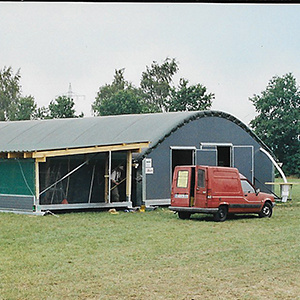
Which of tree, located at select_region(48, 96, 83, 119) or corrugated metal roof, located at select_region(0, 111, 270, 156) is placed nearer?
corrugated metal roof, located at select_region(0, 111, 270, 156)

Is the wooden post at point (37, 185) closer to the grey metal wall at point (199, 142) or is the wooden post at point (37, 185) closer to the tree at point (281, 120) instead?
the grey metal wall at point (199, 142)

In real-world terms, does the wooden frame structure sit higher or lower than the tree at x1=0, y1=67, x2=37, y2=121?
lower

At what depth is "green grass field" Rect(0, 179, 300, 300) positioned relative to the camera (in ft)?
22.6

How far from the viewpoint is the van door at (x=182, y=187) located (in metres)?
16.2

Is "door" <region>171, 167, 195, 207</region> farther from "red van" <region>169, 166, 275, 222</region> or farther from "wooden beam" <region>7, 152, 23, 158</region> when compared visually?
"wooden beam" <region>7, 152, 23, 158</region>

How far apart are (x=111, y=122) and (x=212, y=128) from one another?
14.5ft

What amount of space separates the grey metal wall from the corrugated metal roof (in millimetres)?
289

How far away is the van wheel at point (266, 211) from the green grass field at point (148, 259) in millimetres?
882

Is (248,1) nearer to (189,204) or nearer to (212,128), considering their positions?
(189,204)

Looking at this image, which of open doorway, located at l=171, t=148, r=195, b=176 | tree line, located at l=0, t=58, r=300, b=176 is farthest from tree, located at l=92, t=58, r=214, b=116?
open doorway, located at l=171, t=148, r=195, b=176

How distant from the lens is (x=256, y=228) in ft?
47.6

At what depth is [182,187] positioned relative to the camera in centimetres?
1638

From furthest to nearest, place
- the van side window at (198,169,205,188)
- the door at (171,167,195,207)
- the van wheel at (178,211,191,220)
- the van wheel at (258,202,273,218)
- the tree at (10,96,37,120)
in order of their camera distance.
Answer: the tree at (10,96,37,120) < the van wheel at (258,202,273,218) < the van wheel at (178,211,191,220) < the door at (171,167,195,207) < the van side window at (198,169,205,188)

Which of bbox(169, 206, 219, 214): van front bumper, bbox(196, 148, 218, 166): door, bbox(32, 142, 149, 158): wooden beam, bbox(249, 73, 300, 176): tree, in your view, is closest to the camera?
bbox(169, 206, 219, 214): van front bumper
